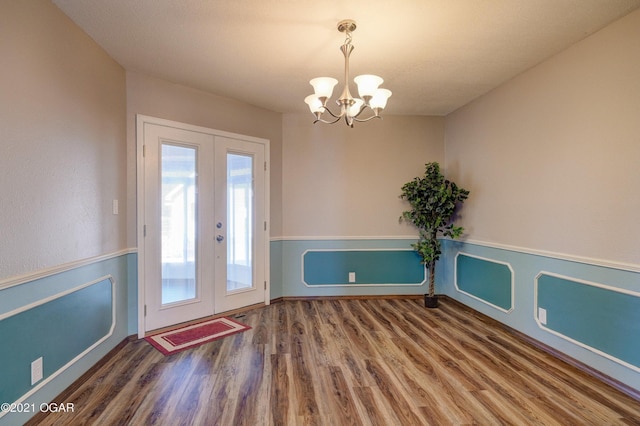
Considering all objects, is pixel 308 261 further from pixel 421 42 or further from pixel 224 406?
pixel 421 42

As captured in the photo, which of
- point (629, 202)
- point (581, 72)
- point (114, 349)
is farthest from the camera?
point (114, 349)

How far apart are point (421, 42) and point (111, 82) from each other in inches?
102

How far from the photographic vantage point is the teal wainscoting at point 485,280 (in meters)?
3.20

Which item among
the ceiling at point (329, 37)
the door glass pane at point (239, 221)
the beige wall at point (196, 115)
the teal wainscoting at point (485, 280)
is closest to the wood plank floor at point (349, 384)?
the teal wainscoting at point (485, 280)

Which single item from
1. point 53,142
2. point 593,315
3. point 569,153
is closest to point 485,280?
point 593,315

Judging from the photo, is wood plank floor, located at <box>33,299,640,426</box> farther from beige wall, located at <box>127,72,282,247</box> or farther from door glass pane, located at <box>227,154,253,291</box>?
beige wall, located at <box>127,72,282,247</box>

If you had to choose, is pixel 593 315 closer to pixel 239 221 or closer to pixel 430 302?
pixel 430 302

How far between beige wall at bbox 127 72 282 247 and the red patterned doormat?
0.93 meters

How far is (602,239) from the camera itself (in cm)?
227

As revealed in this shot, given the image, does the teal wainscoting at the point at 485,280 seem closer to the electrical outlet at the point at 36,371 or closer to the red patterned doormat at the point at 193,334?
the red patterned doormat at the point at 193,334

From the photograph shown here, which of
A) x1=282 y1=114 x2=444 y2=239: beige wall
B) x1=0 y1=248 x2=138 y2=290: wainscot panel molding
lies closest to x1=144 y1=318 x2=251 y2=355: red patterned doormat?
x1=0 y1=248 x2=138 y2=290: wainscot panel molding

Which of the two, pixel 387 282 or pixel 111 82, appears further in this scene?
pixel 387 282

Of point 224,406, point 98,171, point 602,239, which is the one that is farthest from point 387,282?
point 98,171

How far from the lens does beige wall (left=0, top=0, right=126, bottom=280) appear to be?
1675mm
